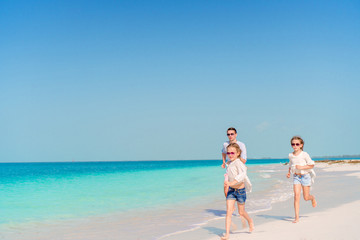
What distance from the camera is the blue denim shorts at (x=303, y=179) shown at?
6551 millimetres

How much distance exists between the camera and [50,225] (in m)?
7.81

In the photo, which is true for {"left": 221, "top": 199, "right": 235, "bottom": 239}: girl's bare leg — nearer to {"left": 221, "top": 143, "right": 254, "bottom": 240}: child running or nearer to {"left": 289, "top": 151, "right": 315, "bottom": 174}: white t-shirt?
{"left": 221, "top": 143, "right": 254, "bottom": 240}: child running

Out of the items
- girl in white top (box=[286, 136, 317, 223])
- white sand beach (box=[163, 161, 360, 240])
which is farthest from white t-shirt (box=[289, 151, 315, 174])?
white sand beach (box=[163, 161, 360, 240])

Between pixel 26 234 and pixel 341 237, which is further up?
pixel 341 237

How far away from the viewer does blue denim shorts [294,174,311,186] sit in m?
6.55

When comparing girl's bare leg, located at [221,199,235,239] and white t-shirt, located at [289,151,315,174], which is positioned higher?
white t-shirt, located at [289,151,315,174]

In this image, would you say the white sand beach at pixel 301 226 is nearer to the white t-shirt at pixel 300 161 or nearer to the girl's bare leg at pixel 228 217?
the girl's bare leg at pixel 228 217

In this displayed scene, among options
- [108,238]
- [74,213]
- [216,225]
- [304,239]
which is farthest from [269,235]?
[74,213]

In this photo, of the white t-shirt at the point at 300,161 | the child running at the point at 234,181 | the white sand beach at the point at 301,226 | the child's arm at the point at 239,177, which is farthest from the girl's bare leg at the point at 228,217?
the white t-shirt at the point at 300,161

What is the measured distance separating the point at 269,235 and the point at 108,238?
299 cm

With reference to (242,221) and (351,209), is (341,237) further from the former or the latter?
(351,209)

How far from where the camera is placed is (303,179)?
6562 mm

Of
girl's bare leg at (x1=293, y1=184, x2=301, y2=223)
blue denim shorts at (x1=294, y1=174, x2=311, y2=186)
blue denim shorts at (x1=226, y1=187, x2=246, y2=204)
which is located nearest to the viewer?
blue denim shorts at (x1=226, y1=187, x2=246, y2=204)

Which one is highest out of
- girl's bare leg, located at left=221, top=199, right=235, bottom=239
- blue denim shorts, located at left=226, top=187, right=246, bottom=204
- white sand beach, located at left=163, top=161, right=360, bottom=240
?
blue denim shorts, located at left=226, top=187, right=246, bottom=204
